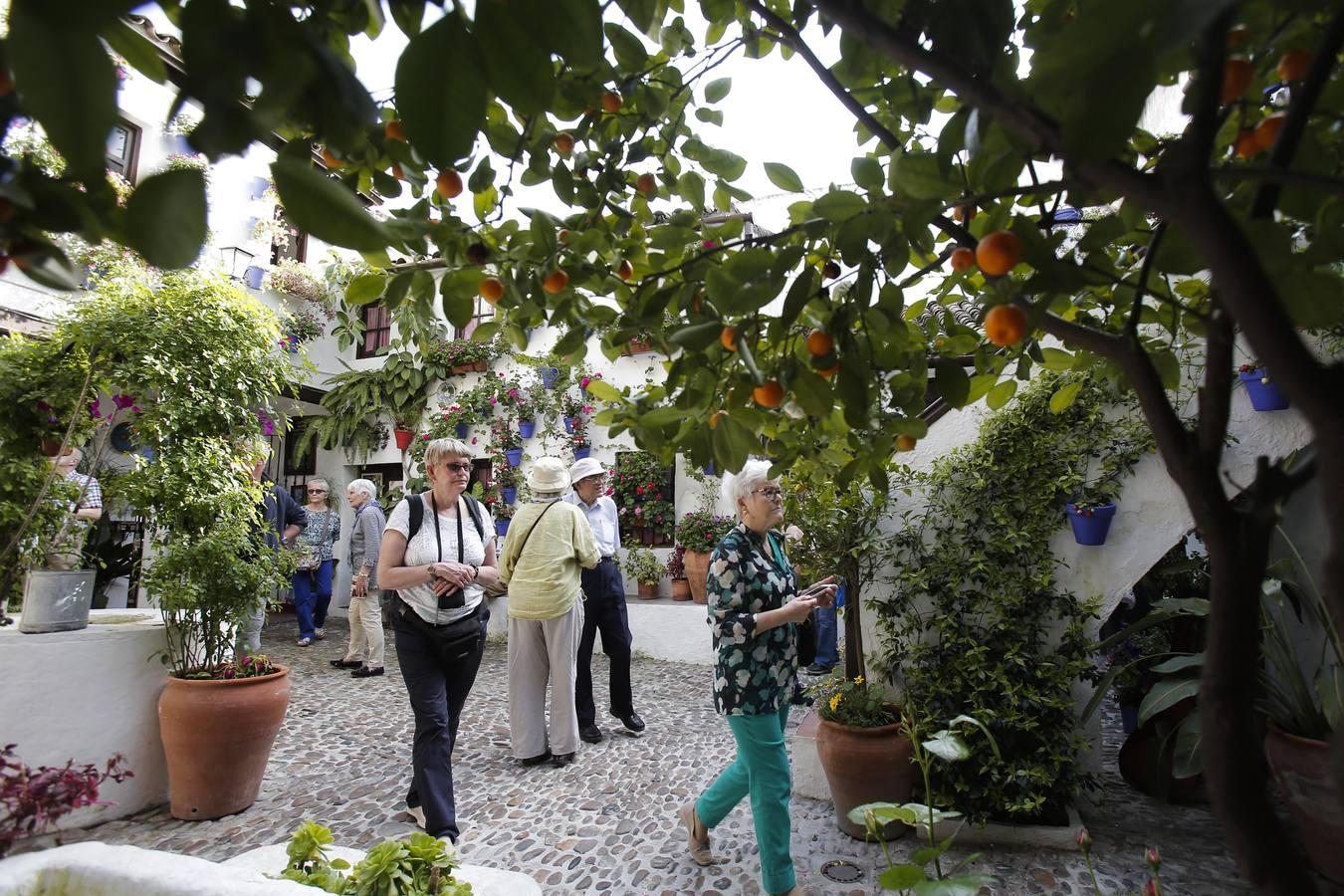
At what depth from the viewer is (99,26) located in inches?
15.9

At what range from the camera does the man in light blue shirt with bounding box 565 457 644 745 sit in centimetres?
527

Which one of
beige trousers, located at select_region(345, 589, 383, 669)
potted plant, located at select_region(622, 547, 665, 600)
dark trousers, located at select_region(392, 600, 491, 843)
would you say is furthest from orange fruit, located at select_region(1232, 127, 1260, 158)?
potted plant, located at select_region(622, 547, 665, 600)

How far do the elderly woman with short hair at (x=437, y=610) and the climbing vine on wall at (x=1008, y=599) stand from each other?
2.12 meters

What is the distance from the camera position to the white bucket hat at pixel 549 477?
4.71 meters

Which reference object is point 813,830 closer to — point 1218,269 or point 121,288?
point 1218,269

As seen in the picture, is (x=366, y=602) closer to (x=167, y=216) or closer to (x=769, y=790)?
(x=769, y=790)

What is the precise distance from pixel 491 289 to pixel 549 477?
355cm

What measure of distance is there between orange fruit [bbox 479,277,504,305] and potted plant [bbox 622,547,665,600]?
7.53m

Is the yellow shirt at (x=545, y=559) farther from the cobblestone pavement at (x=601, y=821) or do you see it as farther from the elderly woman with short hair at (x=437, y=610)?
the cobblestone pavement at (x=601, y=821)

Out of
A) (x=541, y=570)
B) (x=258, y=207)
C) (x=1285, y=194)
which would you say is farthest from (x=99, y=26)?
(x=258, y=207)

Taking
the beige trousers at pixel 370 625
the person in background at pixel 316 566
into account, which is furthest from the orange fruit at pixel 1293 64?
the person in background at pixel 316 566

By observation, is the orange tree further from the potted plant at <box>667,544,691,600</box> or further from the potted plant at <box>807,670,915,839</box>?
the potted plant at <box>667,544,691,600</box>

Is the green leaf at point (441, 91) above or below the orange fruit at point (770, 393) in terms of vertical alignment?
above

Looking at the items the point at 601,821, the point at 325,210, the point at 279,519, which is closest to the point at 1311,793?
the point at 601,821
